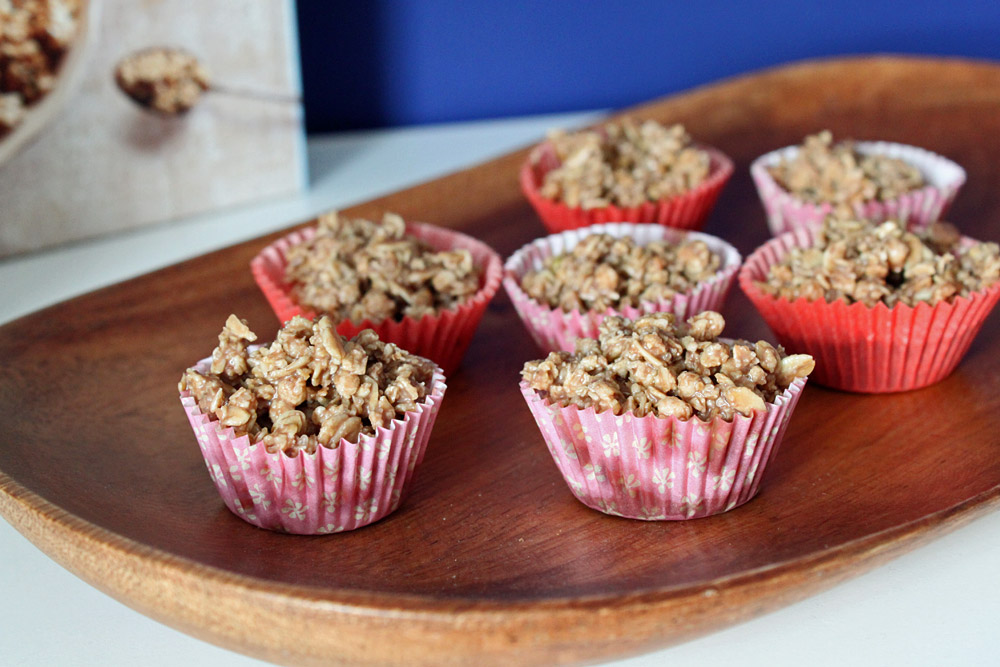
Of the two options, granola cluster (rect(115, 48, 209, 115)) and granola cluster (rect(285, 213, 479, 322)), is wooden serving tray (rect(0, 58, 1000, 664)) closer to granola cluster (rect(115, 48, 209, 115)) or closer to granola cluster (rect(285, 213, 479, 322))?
granola cluster (rect(285, 213, 479, 322))

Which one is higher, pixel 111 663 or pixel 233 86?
pixel 233 86

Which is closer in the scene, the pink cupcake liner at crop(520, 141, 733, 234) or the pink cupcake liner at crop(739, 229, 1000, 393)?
the pink cupcake liner at crop(739, 229, 1000, 393)

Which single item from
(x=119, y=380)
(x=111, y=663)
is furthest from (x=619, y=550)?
(x=119, y=380)

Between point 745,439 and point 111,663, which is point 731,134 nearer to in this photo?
point 745,439

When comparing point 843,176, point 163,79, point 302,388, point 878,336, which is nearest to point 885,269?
point 878,336

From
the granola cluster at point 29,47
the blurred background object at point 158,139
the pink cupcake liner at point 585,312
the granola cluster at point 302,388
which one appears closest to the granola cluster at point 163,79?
the blurred background object at point 158,139

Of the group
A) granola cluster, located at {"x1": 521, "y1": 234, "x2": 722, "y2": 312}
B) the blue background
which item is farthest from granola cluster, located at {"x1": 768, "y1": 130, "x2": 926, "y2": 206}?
the blue background

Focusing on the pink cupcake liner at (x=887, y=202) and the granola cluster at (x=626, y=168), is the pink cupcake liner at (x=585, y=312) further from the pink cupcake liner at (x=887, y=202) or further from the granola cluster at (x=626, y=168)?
the pink cupcake liner at (x=887, y=202)
